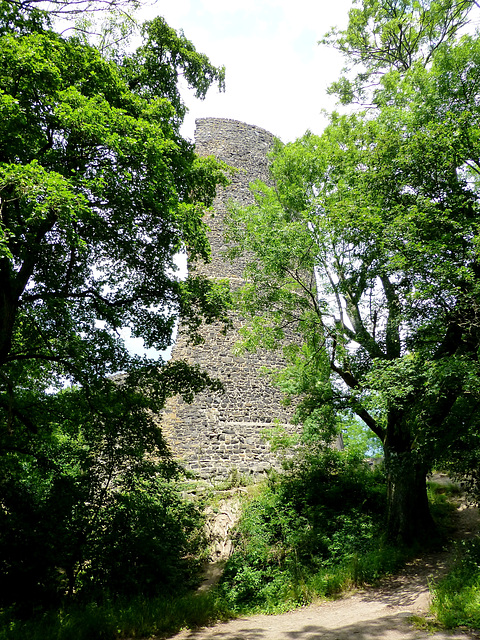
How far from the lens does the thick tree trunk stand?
7117mm

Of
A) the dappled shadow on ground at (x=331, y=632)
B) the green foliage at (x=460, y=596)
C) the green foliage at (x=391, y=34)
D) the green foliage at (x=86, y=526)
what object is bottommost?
the dappled shadow on ground at (x=331, y=632)

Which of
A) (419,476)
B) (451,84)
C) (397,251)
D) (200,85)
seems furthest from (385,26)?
(419,476)

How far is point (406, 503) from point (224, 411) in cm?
524

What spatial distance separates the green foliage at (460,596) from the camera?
167 inches

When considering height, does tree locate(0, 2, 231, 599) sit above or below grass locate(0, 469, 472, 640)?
above

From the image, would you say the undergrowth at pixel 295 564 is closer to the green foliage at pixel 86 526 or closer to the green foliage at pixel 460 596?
the green foliage at pixel 460 596

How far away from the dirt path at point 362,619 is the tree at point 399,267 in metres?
1.27

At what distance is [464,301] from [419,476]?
11.8 feet

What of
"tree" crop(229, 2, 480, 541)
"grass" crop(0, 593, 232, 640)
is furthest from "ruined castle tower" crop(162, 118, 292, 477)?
"grass" crop(0, 593, 232, 640)

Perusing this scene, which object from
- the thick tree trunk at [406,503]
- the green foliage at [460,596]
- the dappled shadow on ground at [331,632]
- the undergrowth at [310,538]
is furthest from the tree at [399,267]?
the dappled shadow on ground at [331,632]

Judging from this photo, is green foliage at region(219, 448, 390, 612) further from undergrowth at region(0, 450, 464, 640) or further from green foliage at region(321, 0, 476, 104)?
green foliage at region(321, 0, 476, 104)

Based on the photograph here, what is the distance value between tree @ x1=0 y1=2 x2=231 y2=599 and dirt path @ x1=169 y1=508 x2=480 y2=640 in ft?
7.15

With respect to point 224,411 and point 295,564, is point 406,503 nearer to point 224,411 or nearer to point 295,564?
point 295,564

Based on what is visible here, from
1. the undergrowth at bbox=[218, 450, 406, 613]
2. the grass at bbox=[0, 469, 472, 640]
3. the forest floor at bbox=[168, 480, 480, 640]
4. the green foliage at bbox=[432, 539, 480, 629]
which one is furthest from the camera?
the undergrowth at bbox=[218, 450, 406, 613]
